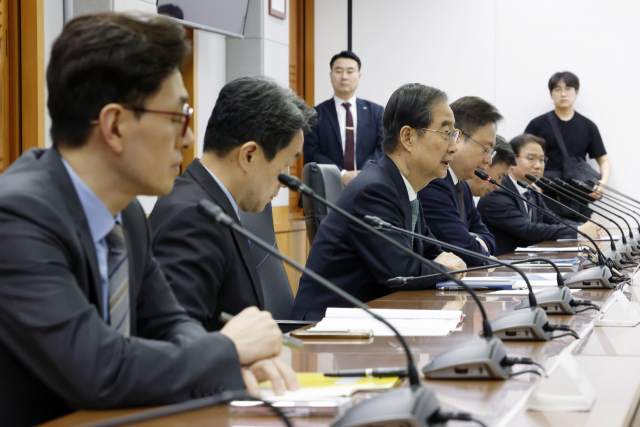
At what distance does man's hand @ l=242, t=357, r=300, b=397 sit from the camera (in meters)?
1.07

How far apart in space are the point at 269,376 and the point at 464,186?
2869 mm

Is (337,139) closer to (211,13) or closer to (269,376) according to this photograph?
(211,13)

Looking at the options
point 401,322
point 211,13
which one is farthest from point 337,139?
point 401,322

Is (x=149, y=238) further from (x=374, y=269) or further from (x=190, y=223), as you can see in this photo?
(x=374, y=269)

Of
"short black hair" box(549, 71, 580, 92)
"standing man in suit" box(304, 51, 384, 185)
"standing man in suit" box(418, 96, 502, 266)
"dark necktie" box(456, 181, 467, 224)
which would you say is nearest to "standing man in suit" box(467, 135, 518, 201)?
"standing man in suit" box(418, 96, 502, 266)

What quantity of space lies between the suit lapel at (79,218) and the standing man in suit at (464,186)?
7.34 ft

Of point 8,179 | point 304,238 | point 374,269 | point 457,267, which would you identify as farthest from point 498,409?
point 304,238

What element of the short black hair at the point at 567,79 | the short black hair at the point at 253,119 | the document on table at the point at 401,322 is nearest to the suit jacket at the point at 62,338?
the document on table at the point at 401,322

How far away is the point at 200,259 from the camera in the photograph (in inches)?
60.3

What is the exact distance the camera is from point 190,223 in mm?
1542

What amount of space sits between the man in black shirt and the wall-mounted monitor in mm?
2769

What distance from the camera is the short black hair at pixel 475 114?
142 inches

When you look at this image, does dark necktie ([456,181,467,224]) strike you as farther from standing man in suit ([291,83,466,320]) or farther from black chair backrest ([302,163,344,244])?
standing man in suit ([291,83,466,320])

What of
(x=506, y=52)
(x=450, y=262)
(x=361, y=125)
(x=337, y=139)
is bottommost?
(x=450, y=262)
